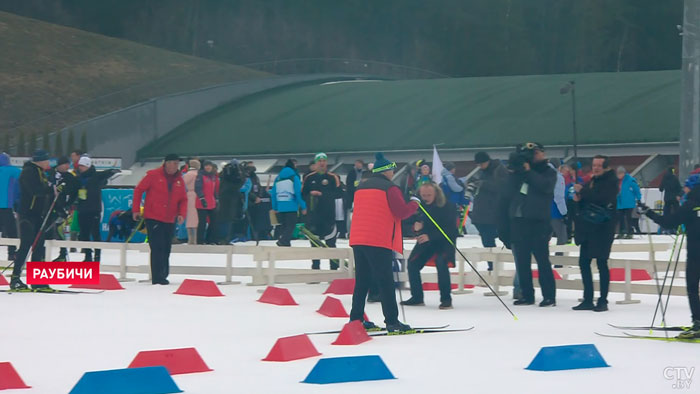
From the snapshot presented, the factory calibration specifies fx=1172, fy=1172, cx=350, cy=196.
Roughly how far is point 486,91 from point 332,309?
36.2 metres

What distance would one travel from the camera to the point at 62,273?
50.2 feet

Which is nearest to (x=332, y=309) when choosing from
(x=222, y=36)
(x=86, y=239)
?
(x=86, y=239)

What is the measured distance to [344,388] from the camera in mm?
7273

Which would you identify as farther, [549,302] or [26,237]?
[26,237]

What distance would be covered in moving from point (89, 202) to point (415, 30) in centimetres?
5559

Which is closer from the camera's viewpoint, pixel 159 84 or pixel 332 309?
pixel 332 309

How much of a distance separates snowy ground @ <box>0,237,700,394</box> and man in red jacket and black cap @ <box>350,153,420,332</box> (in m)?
0.40

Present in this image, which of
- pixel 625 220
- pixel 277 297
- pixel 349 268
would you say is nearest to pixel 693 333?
pixel 277 297

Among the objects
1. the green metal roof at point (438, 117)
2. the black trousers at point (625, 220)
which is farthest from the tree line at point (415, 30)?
the black trousers at point (625, 220)

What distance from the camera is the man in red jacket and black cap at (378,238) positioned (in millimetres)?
10109

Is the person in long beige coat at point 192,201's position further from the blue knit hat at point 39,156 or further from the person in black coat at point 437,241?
the person in black coat at point 437,241

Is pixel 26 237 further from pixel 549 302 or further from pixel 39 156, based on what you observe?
pixel 549 302

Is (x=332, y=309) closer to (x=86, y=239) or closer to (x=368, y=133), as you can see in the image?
(x=86, y=239)

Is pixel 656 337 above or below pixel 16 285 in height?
above
